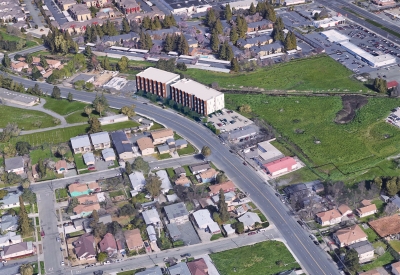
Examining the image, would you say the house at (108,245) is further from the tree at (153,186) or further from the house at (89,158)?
the house at (89,158)

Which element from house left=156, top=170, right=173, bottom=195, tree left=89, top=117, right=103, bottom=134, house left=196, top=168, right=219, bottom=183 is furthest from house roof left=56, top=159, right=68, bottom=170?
house left=196, top=168, right=219, bottom=183

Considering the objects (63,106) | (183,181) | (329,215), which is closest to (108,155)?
(183,181)

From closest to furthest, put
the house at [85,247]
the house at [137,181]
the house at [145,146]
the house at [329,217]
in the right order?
the house at [85,247], the house at [329,217], the house at [137,181], the house at [145,146]

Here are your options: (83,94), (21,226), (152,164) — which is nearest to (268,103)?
(152,164)

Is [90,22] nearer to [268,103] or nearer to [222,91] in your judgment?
[222,91]

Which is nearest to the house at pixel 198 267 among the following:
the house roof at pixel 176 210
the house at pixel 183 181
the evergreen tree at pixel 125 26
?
the house roof at pixel 176 210

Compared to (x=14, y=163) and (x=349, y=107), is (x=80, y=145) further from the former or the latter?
(x=349, y=107)
